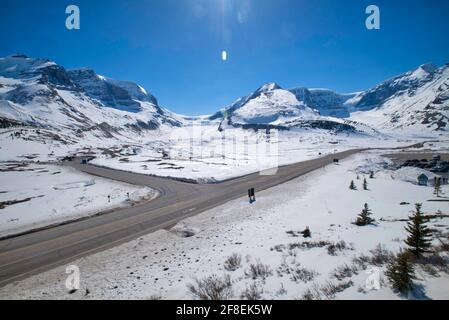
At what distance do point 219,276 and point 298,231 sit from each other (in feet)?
23.1

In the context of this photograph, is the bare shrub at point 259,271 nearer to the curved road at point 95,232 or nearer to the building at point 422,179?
the curved road at point 95,232

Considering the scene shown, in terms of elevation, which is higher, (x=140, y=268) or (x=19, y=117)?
(x=19, y=117)

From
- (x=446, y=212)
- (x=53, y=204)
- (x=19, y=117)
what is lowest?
(x=53, y=204)

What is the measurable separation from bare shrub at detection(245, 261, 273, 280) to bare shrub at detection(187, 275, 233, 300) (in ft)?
3.15

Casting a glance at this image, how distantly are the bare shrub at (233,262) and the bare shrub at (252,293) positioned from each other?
79.9 inches

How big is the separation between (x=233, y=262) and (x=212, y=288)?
7.99 feet

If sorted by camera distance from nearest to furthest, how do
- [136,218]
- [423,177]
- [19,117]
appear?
[136,218] → [423,177] → [19,117]

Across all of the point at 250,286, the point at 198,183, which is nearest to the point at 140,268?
the point at 250,286

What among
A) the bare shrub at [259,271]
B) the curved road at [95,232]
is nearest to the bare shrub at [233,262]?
the bare shrub at [259,271]

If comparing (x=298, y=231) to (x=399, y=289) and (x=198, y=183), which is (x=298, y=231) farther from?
(x=198, y=183)

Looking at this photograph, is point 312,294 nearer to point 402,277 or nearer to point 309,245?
point 402,277

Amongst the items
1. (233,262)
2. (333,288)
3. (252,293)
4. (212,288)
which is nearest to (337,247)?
(333,288)

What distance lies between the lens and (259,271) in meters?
10.1

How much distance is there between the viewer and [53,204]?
27125mm
